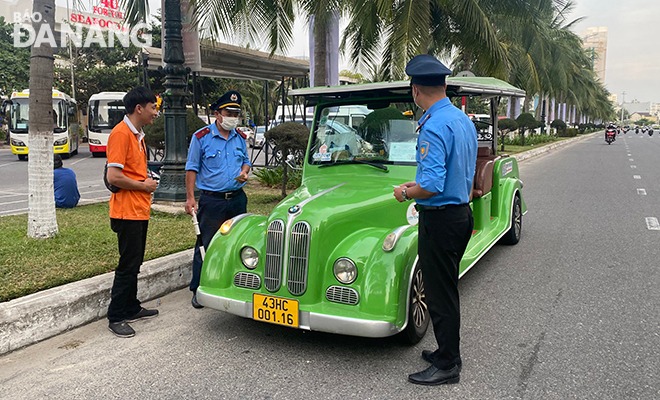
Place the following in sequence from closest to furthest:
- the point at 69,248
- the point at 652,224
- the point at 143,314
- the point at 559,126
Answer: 1. the point at 143,314
2. the point at 69,248
3. the point at 652,224
4. the point at 559,126

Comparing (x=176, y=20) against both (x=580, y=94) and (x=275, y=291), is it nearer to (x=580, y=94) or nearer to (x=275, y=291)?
(x=275, y=291)

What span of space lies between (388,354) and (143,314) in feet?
6.97

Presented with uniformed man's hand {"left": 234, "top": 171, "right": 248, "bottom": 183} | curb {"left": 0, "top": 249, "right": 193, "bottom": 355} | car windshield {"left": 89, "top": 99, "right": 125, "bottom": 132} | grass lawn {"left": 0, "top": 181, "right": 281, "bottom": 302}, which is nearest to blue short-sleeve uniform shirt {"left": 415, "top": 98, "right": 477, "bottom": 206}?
uniformed man's hand {"left": 234, "top": 171, "right": 248, "bottom": 183}

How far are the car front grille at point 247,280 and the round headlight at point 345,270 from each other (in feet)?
1.97

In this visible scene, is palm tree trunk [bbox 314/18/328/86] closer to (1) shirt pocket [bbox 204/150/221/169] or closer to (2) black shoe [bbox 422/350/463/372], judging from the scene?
(1) shirt pocket [bbox 204/150/221/169]

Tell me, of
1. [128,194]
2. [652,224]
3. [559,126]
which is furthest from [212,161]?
[559,126]

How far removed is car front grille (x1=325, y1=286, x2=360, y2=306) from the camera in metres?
3.69

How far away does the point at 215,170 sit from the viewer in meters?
4.95

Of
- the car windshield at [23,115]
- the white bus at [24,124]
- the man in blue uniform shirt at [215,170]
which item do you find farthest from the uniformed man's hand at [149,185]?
the car windshield at [23,115]

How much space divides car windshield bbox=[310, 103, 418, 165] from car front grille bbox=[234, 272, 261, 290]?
1.70 meters

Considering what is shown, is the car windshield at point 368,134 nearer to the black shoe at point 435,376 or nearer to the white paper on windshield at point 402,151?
the white paper on windshield at point 402,151

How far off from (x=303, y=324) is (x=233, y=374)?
554 millimetres

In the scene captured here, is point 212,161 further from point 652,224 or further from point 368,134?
point 652,224

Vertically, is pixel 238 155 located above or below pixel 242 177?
above
